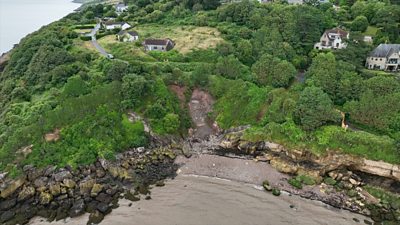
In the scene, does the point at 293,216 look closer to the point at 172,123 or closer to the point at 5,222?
the point at 172,123

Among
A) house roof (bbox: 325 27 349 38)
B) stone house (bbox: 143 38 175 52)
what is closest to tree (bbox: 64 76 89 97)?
stone house (bbox: 143 38 175 52)

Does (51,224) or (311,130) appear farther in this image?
(311,130)

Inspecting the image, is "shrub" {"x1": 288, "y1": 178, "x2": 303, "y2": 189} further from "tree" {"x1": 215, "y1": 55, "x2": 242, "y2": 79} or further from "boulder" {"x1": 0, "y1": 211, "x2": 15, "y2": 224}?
"boulder" {"x1": 0, "y1": 211, "x2": 15, "y2": 224}

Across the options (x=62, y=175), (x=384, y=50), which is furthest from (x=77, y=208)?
(x=384, y=50)

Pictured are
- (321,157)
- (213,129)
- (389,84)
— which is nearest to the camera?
(321,157)

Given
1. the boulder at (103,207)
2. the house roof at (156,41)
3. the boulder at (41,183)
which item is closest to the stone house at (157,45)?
the house roof at (156,41)

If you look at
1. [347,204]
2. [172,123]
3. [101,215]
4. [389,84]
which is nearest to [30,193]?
[101,215]

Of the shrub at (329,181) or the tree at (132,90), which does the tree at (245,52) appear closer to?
the tree at (132,90)
